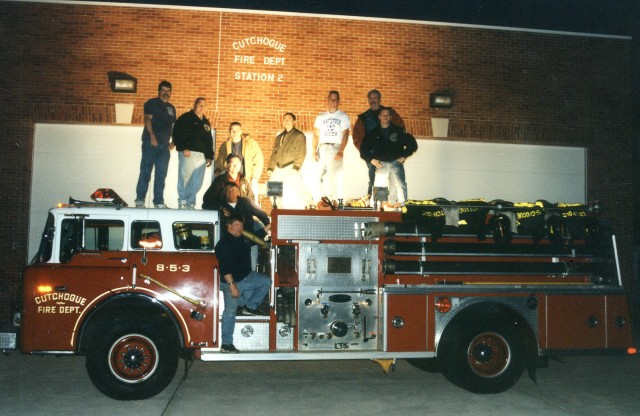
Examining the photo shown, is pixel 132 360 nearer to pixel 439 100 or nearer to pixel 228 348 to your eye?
pixel 228 348

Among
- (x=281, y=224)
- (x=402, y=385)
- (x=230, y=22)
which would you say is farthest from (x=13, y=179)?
(x=402, y=385)

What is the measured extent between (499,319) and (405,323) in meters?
1.20

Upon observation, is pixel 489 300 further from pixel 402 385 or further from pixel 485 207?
pixel 402 385

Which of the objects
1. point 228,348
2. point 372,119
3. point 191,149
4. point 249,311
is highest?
point 372,119

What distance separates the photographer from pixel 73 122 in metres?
12.7

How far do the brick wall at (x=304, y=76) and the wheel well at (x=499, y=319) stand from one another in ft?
20.6

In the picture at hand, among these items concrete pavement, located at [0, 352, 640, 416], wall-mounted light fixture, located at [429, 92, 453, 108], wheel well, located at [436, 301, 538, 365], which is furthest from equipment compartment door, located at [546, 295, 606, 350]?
wall-mounted light fixture, located at [429, 92, 453, 108]

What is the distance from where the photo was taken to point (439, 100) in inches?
531

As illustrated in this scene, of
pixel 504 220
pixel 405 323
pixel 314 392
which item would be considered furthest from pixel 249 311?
pixel 504 220

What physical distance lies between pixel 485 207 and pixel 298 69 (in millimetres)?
6295

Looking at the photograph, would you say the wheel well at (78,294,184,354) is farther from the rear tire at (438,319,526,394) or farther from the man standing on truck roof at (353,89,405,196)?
the man standing on truck roof at (353,89,405,196)

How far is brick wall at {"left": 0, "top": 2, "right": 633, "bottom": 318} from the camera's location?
12.7 m

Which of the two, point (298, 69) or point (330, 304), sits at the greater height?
point (298, 69)

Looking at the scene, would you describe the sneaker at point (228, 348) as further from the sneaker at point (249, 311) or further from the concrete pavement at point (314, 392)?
the concrete pavement at point (314, 392)
